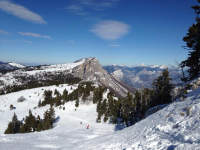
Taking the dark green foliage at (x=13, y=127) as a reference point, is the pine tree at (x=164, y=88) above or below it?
above

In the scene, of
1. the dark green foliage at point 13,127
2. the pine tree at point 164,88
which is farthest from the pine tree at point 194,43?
the dark green foliage at point 13,127

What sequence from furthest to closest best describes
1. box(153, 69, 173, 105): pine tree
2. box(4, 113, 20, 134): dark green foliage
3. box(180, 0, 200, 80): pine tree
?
1. box(4, 113, 20, 134): dark green foliage
2. box(153, 69, 173, 105): pine tree
3. box(180, 0, 200, 80): pine tree

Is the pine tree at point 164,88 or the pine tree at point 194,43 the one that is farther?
the pine tree at point 164,88

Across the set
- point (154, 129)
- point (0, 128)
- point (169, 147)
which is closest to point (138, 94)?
point (154, 129)

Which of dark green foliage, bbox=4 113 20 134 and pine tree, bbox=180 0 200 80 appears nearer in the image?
pine tree, bbox=180 0 200 80

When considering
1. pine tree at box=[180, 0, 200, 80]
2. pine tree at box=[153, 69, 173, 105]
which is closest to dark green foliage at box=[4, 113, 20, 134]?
pine tree at box=[153, 69, 173, 105]

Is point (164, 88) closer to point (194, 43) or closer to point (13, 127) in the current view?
point (194, 43)

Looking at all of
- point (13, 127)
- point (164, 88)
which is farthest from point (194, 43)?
point (13, 127)

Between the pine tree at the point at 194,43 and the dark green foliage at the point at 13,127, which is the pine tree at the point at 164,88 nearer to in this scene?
the pine tree at the point at 194,43

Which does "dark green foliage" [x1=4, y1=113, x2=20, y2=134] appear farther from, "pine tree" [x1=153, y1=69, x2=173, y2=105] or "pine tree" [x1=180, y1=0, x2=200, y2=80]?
"pine tree" [x1=180, y1=0, x2=200, y2=80]

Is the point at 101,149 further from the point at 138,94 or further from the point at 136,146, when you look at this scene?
the point at 138,94

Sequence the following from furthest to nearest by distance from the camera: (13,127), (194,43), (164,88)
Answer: (13,127), (164,88), (194,43)

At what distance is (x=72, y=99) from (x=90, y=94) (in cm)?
1096

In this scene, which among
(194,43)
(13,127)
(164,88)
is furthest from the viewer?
(13,127)
